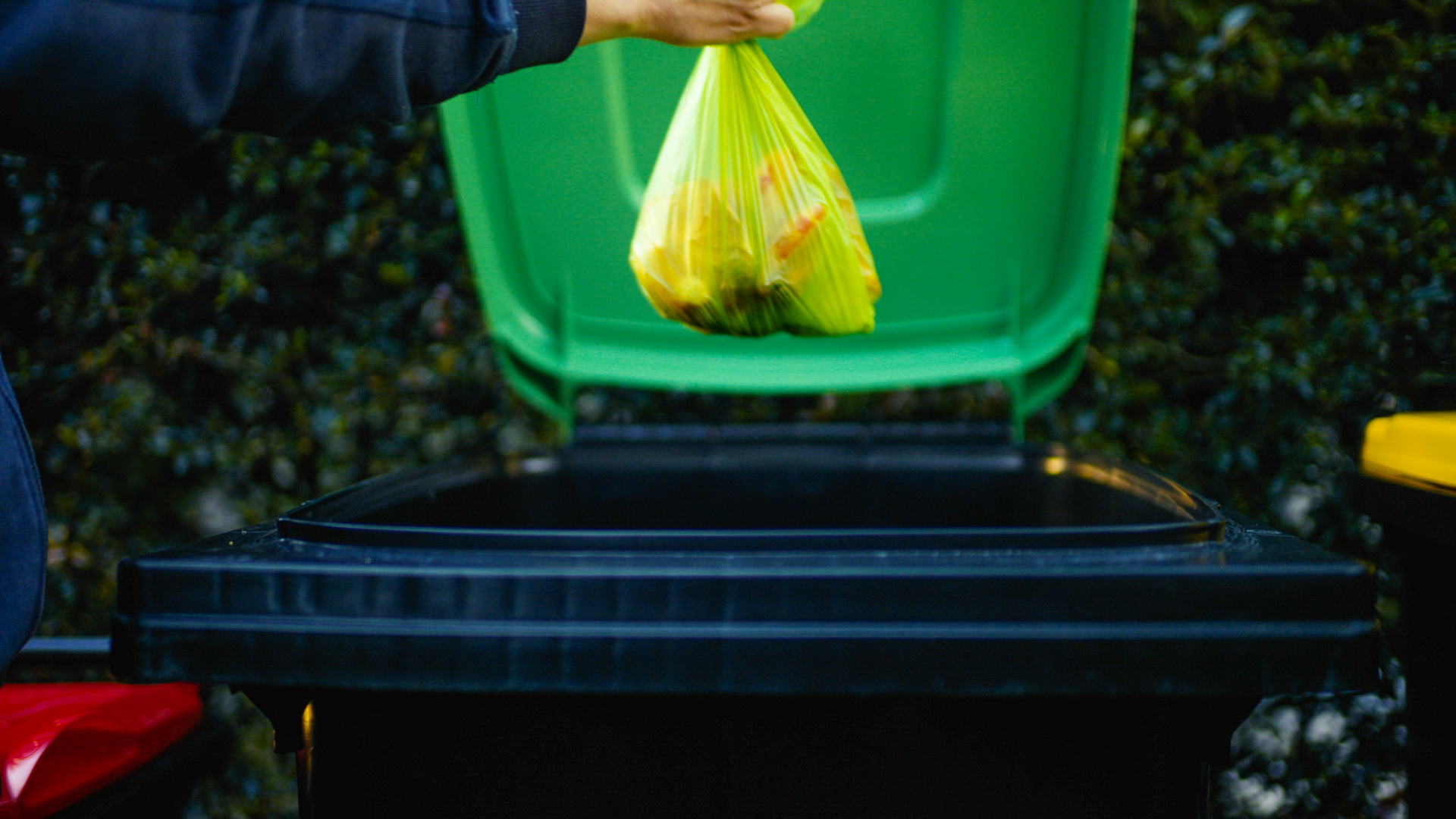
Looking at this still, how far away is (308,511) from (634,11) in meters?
0.56

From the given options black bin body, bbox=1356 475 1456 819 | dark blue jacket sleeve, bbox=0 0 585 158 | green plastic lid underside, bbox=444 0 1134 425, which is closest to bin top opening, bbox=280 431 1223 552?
green plastic lid underside, bbox=444 0 1134 425

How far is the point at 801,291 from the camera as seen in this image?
90cm

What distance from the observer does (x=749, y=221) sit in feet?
2.88

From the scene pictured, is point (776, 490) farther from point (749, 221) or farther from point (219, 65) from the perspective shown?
point (219, 65)

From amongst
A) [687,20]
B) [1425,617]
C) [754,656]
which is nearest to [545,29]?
[687,20]

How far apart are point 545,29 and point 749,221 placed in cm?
27

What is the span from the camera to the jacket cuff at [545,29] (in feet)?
2.23

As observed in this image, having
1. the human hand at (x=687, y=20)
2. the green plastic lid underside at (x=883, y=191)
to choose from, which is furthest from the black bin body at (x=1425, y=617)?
the human hand at (x=687, y=20)

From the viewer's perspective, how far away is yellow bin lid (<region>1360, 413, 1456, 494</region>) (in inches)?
36.6

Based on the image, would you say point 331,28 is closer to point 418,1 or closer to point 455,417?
point 418,1

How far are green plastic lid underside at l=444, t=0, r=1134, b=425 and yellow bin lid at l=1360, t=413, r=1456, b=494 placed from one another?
0.42 meters

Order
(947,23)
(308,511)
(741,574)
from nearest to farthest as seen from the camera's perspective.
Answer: (741,574) → (308,511) → (947,23)

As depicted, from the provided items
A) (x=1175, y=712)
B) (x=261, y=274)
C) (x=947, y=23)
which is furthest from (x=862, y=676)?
(x=261, y=274)

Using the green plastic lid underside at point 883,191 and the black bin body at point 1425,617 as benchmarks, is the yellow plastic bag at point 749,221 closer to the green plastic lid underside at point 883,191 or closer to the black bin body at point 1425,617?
the green plastic lid underside at point 883,191
